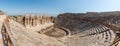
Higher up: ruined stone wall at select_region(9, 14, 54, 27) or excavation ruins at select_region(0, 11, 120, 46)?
excavation ruins at select_region(0, 11, 120, 46)

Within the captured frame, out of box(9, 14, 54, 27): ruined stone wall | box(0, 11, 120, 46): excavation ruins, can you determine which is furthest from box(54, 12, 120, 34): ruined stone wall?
box(9, 14, 54, 27): ruined stone wall

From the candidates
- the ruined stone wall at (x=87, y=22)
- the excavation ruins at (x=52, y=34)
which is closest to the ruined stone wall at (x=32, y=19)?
the excavation ruins at (x=52, y=34)

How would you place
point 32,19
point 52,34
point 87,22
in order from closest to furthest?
1. point 52,34
2. point 87,22
3. point 32,19

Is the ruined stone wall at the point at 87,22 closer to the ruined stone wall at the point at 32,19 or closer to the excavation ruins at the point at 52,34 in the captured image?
the excavation ruins at the point at 52,34

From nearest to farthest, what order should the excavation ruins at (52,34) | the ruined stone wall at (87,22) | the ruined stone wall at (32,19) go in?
1. the excavation ruins at (52,34)
2. the ruined stone wall at (87,22)
3. the ruined stone wall at (32,19)

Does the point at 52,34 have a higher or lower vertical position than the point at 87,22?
lower

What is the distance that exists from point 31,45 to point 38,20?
48.5m

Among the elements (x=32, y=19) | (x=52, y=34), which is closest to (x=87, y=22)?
(x=52, y=34)

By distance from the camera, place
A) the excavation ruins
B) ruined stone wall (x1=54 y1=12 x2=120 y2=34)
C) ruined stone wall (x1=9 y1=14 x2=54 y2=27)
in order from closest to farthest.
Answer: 1. the excavation ruins
2. ruined stone wall (x1=54 y1=12 x2=120 y2=34)
3. ruined stone wall (x1=9 y1=14 x2=54 y2=27)

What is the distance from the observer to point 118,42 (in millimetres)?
14102

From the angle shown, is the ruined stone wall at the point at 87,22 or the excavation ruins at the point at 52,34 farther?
the ruined stone wall at the point at 87,22

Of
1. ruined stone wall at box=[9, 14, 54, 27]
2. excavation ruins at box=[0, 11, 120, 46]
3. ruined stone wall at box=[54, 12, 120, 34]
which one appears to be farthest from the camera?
ruined stone wall at box=[9, 14, 54, 27]

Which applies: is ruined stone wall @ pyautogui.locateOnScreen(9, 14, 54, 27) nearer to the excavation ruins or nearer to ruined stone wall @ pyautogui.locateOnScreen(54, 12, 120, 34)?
the excavation ruins

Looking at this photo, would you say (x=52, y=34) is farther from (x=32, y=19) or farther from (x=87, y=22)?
(x=32, y=19)
